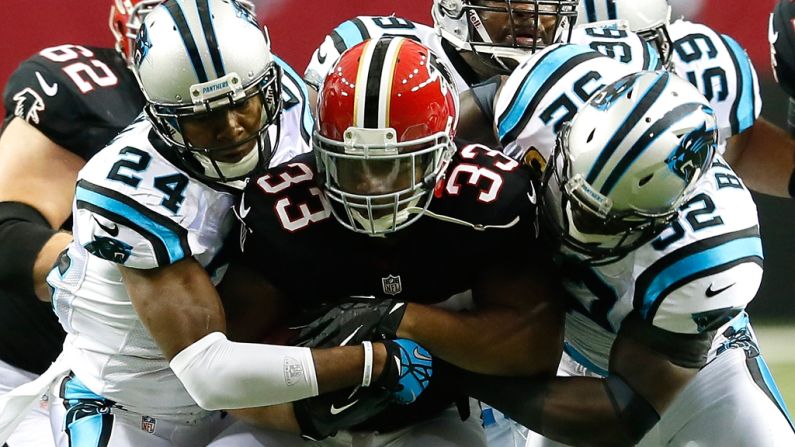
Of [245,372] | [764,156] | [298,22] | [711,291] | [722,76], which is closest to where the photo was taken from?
[245,372]

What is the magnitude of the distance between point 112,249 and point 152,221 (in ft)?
0.28

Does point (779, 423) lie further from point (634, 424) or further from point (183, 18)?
point (183, 18)

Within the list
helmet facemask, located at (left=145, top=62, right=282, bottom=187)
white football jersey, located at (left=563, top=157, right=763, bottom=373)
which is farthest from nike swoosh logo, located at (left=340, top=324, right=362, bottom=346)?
white football jersey, located at (left=563, top=157, right=763, bottom=373)

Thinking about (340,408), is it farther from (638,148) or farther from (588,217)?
(638,148)

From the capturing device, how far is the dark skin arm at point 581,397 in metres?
2.15

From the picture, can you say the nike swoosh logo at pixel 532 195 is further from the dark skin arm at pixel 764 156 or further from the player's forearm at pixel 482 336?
the dark skin arm at pixel 764 156

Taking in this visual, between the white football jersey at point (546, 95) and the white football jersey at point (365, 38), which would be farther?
the white football jersey at point (365, 38)

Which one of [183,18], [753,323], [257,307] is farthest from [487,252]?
[753,323]

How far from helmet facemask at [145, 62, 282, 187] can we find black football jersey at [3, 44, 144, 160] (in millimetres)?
674

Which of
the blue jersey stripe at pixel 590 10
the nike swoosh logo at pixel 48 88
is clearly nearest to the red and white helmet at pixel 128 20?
the nike swoosh logo at pixel 48 88

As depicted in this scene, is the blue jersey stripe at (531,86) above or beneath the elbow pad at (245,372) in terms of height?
above

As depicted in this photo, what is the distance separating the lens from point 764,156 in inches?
125

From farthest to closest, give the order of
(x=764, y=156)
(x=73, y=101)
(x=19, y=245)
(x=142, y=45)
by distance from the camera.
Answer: (x=764, y=156), (x=73, y=101), (x=19, y=245), (x=142, y=45)

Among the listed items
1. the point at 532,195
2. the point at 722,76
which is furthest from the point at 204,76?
the point at 722,76
